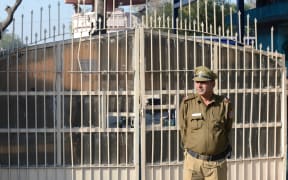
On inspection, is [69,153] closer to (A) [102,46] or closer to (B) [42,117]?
(B) [42,117]

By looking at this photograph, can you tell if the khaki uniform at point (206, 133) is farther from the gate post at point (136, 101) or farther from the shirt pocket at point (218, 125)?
the gate post at point (136, 101)

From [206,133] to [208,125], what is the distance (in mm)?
74

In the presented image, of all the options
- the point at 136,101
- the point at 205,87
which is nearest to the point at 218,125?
the point at 205,87

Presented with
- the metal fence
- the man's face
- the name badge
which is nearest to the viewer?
the man's face

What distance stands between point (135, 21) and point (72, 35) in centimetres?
78

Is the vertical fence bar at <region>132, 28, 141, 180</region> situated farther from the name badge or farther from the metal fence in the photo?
the name badge

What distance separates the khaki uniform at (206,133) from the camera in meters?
5.07

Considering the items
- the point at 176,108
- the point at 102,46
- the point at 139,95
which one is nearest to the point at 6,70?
the point at 102,46

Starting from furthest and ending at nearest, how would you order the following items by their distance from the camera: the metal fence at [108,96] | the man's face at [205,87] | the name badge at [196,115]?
1. the metal fence at [108,96]
2. the name badge at [196,115]
3. the man's face at [205,87]

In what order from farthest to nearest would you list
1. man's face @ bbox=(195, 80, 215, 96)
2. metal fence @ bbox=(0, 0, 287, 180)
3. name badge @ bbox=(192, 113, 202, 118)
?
metal fence @ bbox=(0, 0, 287, 180) < name badge @ bbox=(192, 113, 202, 118) < man's face @ bbox=(195, 80, 215, 96)

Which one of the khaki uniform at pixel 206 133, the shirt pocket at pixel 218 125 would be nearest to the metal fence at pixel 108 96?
the khaki uniform at pixel 206 133

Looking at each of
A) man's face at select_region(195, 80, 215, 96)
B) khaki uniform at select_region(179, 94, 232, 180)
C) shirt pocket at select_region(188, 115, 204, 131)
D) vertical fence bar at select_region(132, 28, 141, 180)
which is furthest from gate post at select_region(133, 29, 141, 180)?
man's face at select_region(195, 80, 215, 96)

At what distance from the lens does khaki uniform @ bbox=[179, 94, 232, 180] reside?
507 cm

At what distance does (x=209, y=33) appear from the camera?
6.77m
